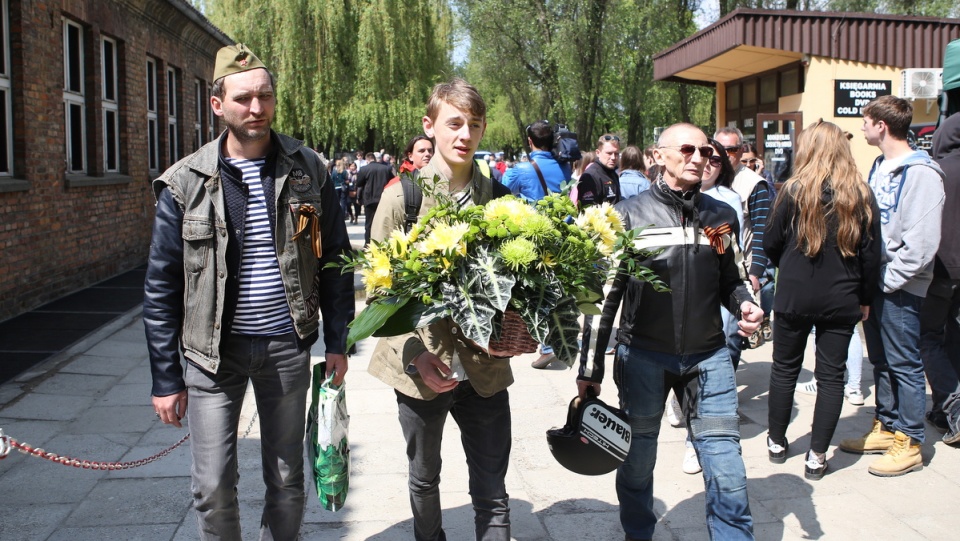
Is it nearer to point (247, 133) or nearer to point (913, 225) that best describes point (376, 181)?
point (913, 225)

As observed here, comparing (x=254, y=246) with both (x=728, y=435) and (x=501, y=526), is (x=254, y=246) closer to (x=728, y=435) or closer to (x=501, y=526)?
(x=501, y=526)

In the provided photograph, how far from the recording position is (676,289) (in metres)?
3.68

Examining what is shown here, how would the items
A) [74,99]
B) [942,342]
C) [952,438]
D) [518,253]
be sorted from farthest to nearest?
[74,99]
[942,342]
[952,438]
[518,253]

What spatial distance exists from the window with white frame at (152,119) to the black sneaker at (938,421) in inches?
519

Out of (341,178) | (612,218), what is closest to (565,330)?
(612,218)

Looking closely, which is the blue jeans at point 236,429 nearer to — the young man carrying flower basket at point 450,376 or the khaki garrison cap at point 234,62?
the young man carrying flower basket at point 450,376

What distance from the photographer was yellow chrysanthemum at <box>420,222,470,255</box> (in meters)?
2.70

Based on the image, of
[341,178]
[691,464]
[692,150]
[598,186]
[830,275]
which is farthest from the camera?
[341,178]

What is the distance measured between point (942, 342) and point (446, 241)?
14.7 ft

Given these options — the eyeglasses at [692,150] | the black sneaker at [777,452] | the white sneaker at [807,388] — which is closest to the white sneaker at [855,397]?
the white sneaker at [807,388]

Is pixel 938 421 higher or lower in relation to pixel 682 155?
lower

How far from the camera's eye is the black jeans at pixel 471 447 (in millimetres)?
3375

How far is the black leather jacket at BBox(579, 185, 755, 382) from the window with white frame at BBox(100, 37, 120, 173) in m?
10.8

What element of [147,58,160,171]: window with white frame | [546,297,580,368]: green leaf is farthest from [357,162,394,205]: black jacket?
[546,297,580,368]: green leaf
